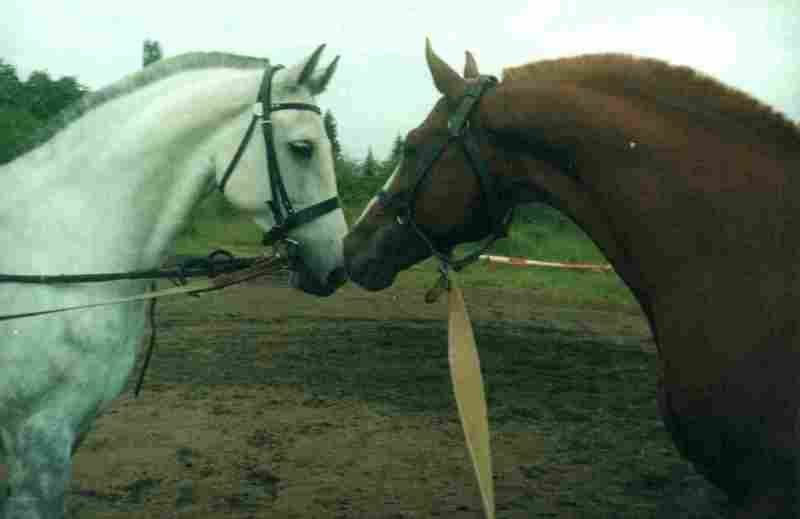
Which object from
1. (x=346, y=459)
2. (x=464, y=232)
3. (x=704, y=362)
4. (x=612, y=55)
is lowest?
(x=346, y=459)

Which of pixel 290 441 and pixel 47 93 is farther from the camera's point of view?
pixel 47 93

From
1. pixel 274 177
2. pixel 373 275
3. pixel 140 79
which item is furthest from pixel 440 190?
pixel 140 79

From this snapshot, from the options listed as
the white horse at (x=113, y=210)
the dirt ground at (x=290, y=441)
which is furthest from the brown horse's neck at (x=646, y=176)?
the dirt ground at (x=290, y=441)

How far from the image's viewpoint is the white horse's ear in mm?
3295

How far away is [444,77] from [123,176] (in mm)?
1510

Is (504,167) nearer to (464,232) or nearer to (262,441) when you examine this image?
(464,232)

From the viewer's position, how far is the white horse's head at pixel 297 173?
3232 millimetres

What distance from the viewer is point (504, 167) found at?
2.71 meters

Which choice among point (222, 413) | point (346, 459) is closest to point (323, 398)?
point (222, 413)

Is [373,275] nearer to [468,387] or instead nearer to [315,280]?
[315,280]

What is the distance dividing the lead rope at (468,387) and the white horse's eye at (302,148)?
855 mm

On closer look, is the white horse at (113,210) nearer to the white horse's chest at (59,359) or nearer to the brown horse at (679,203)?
the white horse's chest at (59,359)

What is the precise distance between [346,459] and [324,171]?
2.91 meters

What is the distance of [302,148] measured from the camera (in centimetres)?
326
